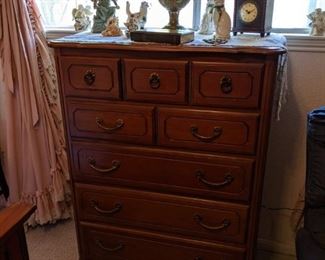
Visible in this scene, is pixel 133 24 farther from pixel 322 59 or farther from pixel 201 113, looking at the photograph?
pixel 322 59

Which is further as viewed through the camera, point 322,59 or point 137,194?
point 322,59

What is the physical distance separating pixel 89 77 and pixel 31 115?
690 millimetres

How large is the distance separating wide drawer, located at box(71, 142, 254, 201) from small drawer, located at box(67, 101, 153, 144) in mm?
49

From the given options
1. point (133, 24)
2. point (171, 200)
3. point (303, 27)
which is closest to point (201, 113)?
point (171, 200)

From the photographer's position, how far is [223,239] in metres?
1.43

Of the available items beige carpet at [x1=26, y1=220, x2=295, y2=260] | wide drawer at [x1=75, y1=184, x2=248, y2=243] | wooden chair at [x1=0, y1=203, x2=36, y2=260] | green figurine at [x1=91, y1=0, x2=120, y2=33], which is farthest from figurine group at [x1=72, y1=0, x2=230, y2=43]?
beige carpet at [x1=26, y1=220, x2=295, y2=260]

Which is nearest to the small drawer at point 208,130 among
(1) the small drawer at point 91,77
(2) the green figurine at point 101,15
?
(1) the small drawer at point 91,77

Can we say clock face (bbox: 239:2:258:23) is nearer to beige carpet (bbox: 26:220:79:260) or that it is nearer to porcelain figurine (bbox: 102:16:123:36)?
porcelain figurine (bbox: 102:16:123:36)

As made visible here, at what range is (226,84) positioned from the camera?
1.20 meters

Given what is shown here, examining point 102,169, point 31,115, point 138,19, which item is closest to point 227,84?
point 138,19

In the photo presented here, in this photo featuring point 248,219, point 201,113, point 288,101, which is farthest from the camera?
point 288,101

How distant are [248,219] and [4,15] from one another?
149cm

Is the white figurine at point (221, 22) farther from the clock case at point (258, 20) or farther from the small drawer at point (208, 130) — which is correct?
the small drawer at point (208, 130)

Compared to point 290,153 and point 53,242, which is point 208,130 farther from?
point 53,242
